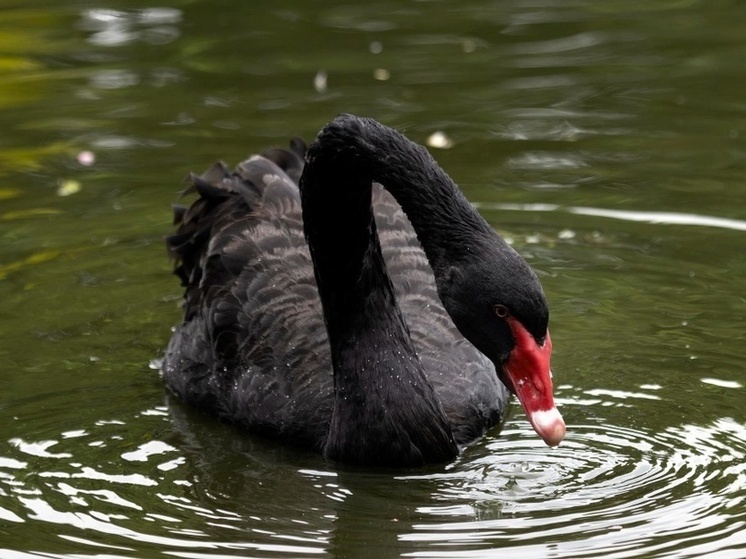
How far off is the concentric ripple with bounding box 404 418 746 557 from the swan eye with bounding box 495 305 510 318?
32.8 inches

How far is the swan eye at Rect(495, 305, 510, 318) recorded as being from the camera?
21.9ft

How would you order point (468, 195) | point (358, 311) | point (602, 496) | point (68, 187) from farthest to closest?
point (68, 187) < point (468, 195) < point (358, 311) < point (602, 496)

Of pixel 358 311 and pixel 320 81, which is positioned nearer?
pixel 358 311

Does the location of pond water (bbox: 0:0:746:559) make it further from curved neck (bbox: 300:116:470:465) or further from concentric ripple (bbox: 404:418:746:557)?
curved neck (bbox: 300:116:470:465)

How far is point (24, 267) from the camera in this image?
10320mm

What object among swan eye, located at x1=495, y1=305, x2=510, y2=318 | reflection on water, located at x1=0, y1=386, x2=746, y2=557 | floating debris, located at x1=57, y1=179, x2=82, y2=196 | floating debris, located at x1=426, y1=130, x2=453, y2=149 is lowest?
reflection on water, located at x1=0, y1=386, x2=746, y2=557

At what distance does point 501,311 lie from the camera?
6.70 meters

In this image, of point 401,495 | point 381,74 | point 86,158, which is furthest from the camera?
point 381,74

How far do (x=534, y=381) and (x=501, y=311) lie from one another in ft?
1.08

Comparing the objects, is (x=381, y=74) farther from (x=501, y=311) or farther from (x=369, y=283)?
(x=501, y=311)

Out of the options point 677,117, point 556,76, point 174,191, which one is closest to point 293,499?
point 174,191

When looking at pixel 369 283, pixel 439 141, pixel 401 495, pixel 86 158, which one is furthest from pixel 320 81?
pixel 401 495

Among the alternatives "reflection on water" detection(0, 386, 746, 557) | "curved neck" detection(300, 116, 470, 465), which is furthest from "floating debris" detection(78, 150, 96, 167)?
"curved neck" detection(300, 116, 470, 465)

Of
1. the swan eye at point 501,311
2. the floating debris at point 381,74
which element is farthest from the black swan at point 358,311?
the floating debris at point 381,74
